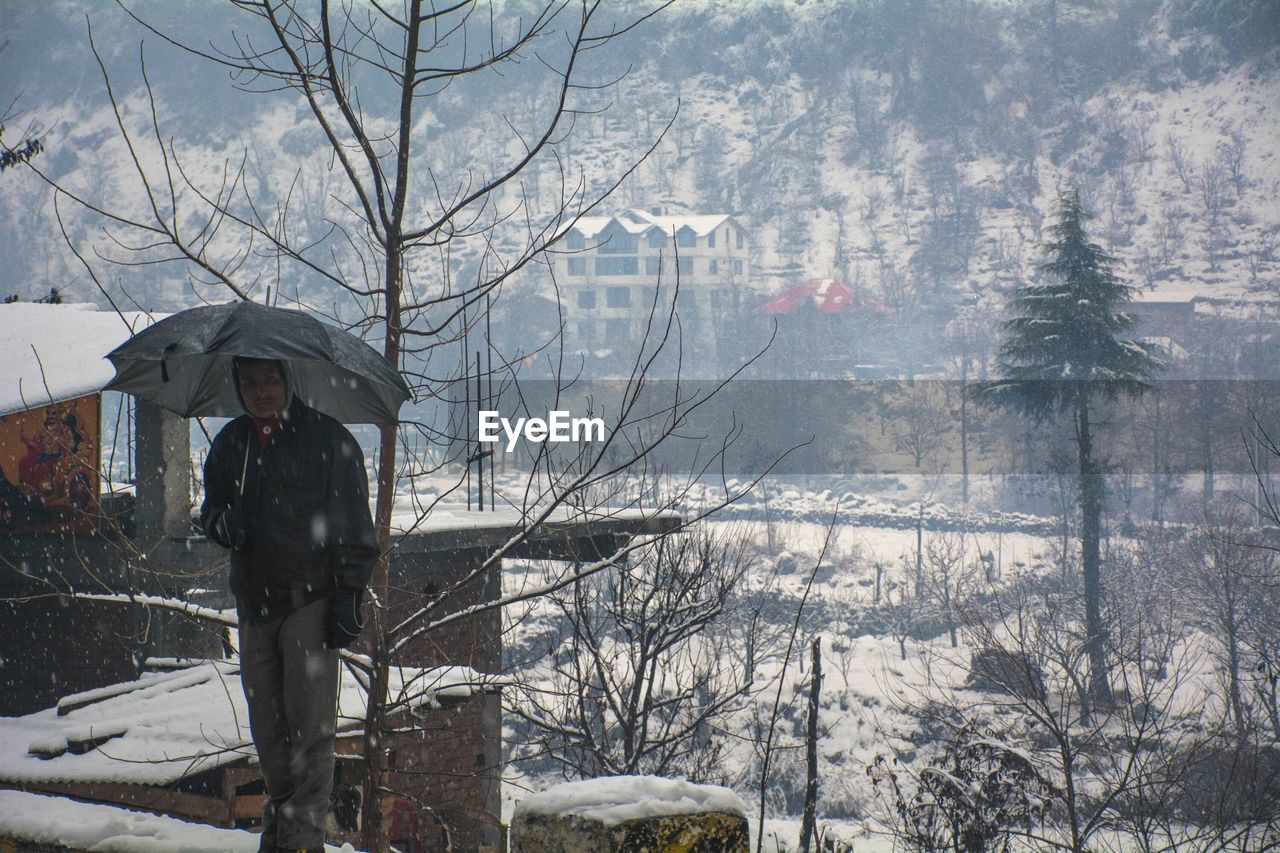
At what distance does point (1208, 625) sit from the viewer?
4288 cm

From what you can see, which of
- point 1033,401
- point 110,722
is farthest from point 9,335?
point 1033,401

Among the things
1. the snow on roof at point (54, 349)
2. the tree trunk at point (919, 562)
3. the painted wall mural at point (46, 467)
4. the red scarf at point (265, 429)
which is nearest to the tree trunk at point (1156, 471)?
the tree trunk at point (919, 562)

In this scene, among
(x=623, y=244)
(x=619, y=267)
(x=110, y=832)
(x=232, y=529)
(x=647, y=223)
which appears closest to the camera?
(x=232, y=529)

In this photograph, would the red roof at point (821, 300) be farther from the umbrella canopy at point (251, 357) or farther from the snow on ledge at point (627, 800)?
the snow on ledge at point (627, 800)

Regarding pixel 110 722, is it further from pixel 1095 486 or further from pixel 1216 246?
pixel 1216 246

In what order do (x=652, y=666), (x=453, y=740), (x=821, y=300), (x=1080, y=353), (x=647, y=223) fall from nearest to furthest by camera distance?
(x=453, y=740)
(x=652, y=666)
(x=1080, y=353)
(x=647, y=223)
(x=821, y=300)

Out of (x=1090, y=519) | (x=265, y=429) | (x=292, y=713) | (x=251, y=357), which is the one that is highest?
(x=251, y=357)

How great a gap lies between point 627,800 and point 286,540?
5.29ft

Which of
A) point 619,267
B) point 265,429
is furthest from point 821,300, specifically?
point 265,429

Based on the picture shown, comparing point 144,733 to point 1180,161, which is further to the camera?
point 1180,161

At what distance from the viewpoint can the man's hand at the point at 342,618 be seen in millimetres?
3541

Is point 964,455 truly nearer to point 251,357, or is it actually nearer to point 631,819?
point 251,357

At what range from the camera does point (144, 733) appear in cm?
594

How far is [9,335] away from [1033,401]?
135ft
